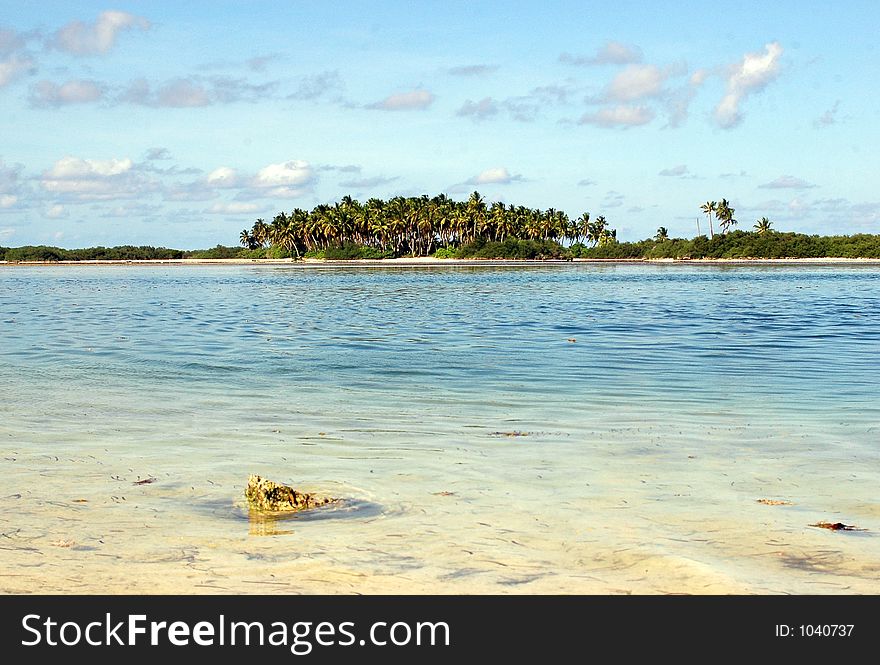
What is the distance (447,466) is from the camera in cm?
994

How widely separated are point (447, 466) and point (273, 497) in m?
2.49

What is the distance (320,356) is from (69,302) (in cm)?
3377

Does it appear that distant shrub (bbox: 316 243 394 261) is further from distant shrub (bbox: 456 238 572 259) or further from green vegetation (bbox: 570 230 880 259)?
green vegetation (bbox: 570 230 880 259)

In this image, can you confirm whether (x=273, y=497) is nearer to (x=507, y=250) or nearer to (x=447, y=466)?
(x=447, y=466)

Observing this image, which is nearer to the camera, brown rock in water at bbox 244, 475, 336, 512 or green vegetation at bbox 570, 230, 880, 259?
brown rock in water at bbox 244, 475, 336, 512

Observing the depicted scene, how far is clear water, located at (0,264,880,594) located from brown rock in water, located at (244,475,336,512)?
208mm

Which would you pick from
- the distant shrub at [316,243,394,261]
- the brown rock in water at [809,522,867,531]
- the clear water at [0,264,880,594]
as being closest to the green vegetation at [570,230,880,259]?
the distant shrub at [316,243,394,261]

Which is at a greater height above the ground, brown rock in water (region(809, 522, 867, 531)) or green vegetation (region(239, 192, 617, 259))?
green vegetation (region(239, 192, 617, 259))

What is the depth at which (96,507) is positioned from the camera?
26.6 ft

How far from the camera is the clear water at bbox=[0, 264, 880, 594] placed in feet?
20.7

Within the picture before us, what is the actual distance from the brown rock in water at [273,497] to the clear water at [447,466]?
208mm
